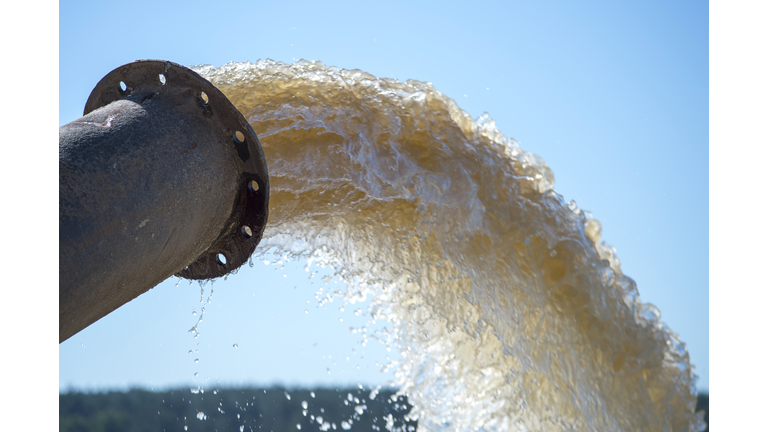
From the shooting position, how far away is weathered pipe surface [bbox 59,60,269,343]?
4.26 feet

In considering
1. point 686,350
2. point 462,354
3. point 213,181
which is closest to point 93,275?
point 213,181

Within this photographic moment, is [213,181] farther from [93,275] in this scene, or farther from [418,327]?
[418,327]

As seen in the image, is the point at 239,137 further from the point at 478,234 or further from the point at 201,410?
the point at 201,410

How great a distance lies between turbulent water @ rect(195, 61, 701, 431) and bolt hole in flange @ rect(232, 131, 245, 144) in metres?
0.77

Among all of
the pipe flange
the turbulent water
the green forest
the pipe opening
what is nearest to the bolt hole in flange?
the pipe flange

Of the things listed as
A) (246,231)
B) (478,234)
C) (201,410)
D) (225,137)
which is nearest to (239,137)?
(225,137)

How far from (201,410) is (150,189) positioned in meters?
26.6

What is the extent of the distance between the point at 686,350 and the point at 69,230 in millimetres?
Answer: 2997

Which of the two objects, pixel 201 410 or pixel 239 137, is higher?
pixel 239 137

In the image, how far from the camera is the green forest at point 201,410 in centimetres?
2352

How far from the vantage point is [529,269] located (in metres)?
2.79

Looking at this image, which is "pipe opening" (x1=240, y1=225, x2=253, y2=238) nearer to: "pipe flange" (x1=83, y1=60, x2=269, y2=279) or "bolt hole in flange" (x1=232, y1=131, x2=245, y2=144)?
"pipe flange" (x1=83, y1=60, x2=269, y2=279)

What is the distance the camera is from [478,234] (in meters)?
2.78

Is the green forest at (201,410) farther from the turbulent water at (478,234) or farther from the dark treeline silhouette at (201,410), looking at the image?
the turbulent water at (478,234)
